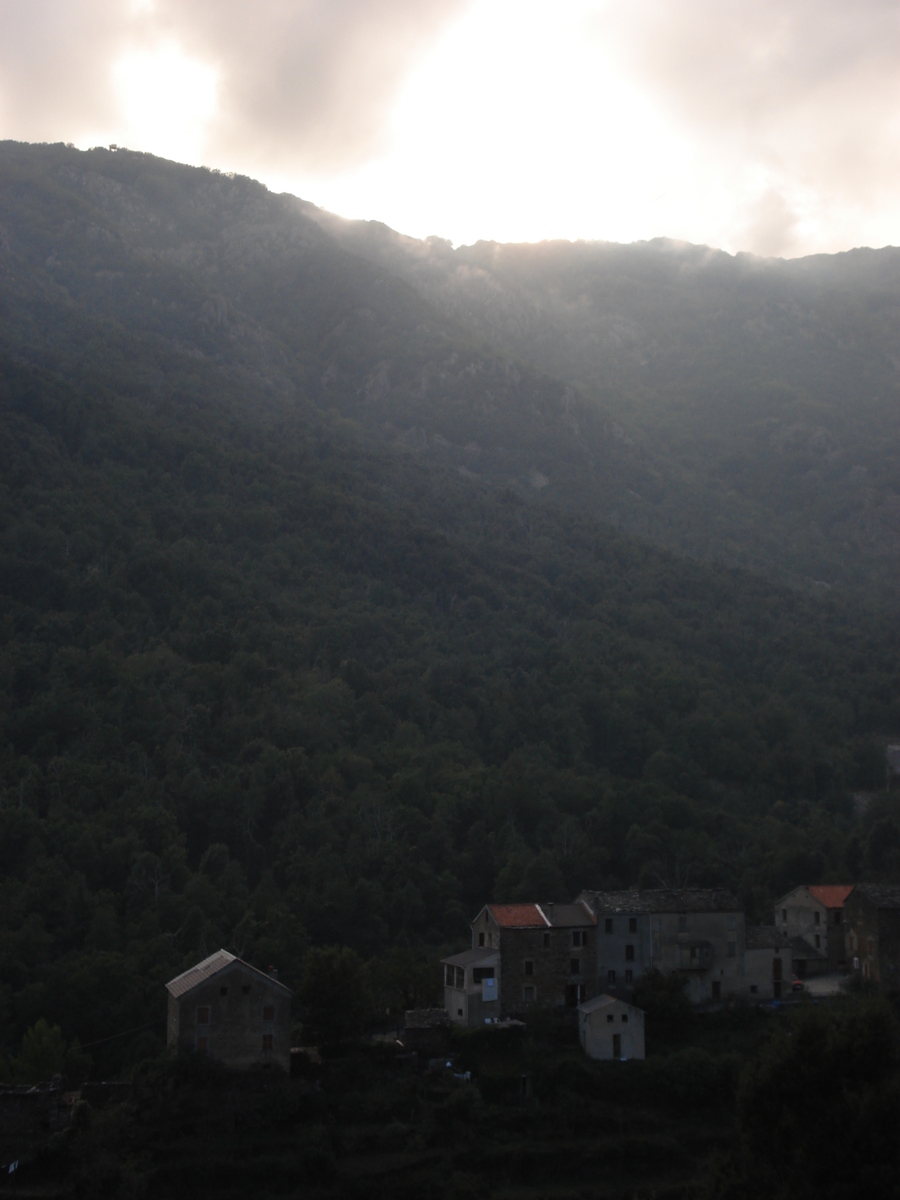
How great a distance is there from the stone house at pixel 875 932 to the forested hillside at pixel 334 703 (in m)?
21.4

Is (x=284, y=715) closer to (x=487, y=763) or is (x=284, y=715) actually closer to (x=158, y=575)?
(x=487, y=763)

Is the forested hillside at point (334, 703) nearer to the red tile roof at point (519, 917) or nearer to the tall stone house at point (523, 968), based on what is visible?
the tall stone house at point (523, 968)

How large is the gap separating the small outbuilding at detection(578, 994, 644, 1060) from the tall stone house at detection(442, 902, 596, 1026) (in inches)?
112

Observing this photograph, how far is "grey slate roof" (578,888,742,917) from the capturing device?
59250 millimetres

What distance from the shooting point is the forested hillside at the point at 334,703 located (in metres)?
86.2

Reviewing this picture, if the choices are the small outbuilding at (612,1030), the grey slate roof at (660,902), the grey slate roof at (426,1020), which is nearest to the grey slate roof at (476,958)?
the grey slate roof at (426,1020)

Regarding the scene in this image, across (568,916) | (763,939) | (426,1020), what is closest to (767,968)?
(763,939)

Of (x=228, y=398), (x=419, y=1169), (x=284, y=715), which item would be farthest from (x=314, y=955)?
(x=228, y=398)

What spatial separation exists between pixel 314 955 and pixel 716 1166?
2494 cm

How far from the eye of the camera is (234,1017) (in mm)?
51469

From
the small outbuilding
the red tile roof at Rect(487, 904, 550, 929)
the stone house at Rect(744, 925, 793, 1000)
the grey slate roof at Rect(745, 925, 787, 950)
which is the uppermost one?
the red tile roof at Rect(487, 904, 550, 929)

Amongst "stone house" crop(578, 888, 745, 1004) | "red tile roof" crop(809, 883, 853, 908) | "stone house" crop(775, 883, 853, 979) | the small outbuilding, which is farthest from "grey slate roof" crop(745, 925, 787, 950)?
the small outbuilding

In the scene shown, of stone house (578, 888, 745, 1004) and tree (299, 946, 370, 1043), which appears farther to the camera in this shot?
stone house (578, 888, 745, 1004)

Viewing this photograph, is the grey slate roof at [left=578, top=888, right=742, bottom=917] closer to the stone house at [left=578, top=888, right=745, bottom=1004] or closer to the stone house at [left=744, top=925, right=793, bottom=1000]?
the stone house at [left=578, top=888, right=745, bottom=1004]
